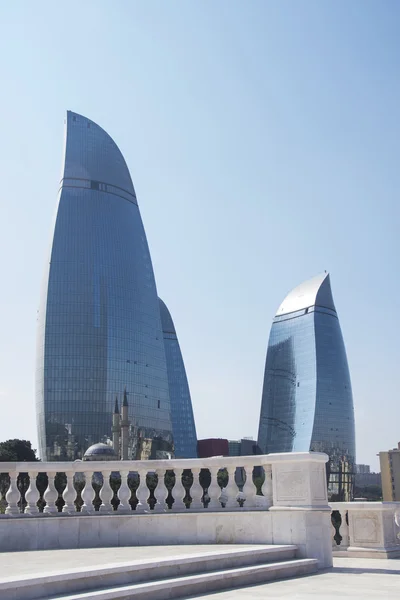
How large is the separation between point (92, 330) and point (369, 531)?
114890mm

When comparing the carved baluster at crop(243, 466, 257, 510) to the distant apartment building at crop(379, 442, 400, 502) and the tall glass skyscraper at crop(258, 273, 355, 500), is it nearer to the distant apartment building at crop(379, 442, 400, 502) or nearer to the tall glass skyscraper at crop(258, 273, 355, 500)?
the distant apartment building at crop(379, 442, 400, 502)

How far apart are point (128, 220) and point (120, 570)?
421 ft

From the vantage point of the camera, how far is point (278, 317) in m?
193

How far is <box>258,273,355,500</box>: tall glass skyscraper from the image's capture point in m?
169

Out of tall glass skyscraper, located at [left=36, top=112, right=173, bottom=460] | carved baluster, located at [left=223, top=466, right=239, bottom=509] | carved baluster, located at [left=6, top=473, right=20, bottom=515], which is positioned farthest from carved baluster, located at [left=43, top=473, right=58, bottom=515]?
tall glass skyscraper, located at [left=36, top=112, right=173, bottom=460]

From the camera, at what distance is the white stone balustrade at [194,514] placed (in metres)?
11.0

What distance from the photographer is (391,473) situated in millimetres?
164125

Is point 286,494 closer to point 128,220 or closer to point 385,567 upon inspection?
point 385,567

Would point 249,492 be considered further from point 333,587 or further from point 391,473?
point 391,473

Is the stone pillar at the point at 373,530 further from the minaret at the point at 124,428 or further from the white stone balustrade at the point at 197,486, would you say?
the minaret at the point at 124,428

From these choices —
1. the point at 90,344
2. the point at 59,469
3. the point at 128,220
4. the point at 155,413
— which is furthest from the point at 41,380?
the point at 59,469

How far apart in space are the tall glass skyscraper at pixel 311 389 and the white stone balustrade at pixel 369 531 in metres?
154

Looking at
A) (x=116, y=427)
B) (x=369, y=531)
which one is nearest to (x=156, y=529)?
(x=369, y=531)

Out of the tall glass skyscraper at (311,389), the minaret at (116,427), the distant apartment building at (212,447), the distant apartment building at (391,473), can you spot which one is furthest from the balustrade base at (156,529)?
the distant apartment building at (212,447)
